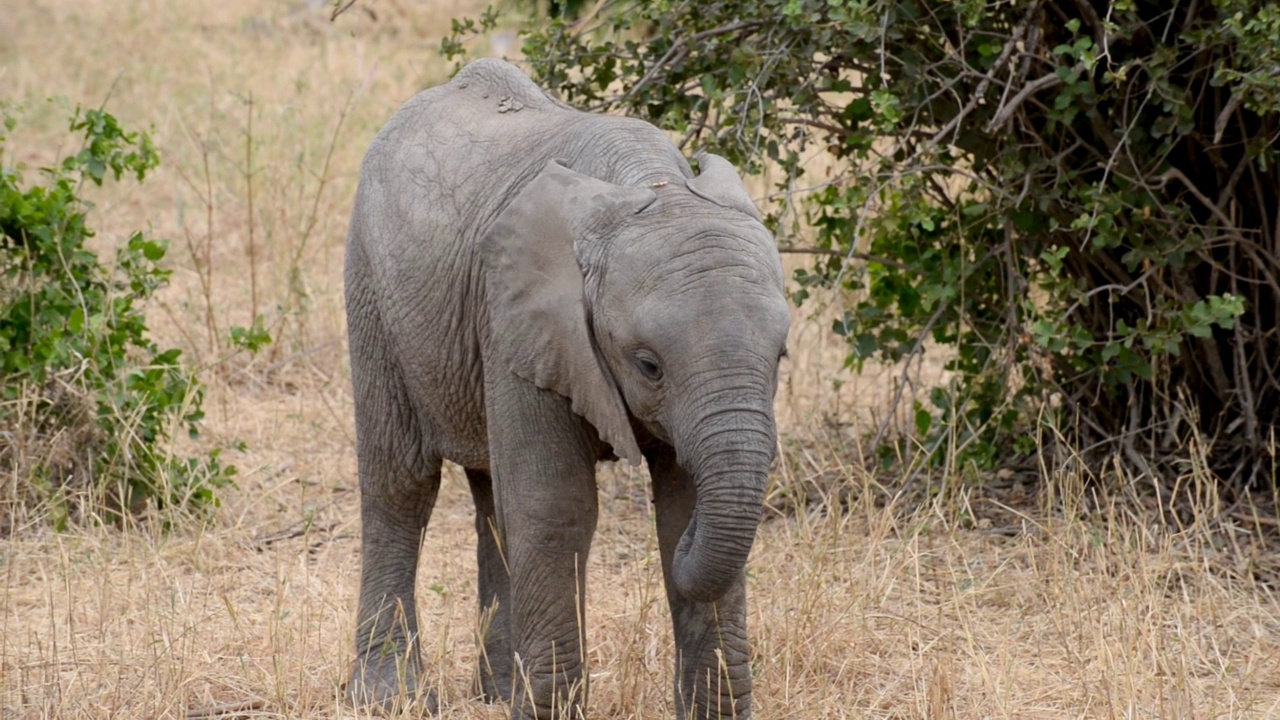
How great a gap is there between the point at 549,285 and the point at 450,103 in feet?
3.79

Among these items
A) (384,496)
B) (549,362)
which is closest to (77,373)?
(384,496)

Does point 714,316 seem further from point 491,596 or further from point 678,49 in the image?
point 678,49

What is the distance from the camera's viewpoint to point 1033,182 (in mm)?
6113

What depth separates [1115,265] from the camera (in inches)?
242

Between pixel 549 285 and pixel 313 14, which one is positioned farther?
pixel 313 14

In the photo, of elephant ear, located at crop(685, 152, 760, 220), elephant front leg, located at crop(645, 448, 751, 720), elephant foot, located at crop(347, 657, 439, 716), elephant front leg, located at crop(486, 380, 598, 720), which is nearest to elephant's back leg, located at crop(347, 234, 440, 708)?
elephant foot, located at crop(347, 657, 439, 716)

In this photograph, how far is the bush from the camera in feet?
20.6

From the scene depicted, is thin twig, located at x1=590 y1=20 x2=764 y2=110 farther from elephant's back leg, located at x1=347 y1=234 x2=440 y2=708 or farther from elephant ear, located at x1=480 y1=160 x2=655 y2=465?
elephant ear, located at x1=480 y1=160 x2=655 y2=465

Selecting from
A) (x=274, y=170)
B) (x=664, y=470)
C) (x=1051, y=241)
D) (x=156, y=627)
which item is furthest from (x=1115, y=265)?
(x=274, y=170)

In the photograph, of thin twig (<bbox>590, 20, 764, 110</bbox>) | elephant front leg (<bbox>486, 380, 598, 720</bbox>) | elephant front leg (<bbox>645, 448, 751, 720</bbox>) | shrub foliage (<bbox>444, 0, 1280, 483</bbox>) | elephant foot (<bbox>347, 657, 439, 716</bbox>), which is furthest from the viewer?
thin twig (<bbox>590, 20, 764, 110</bbox>)

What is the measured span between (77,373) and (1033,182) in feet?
11.8

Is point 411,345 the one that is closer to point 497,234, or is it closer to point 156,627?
point 497,234

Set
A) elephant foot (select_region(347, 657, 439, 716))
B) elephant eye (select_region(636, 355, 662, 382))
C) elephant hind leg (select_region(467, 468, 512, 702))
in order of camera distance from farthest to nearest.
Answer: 1. elephant hind leg (select_region(467, 468, 512, 702))
2. elephant foot (select_region(347, 657, 439, 716))
3. elephant eye (select_region(636, 355, 662, 382))

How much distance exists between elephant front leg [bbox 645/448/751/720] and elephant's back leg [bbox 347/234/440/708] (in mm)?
922
